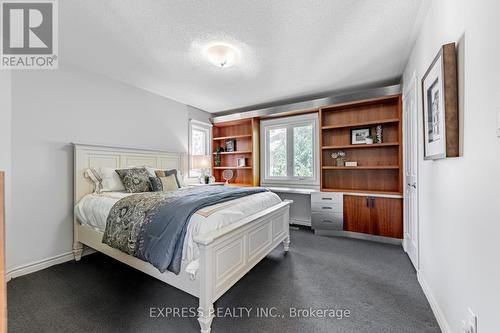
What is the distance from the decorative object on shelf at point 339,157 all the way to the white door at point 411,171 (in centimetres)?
99

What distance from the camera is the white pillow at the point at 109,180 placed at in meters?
2.72

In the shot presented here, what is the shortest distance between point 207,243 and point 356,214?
278 centimetres

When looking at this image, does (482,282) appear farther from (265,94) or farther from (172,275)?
(265,94)

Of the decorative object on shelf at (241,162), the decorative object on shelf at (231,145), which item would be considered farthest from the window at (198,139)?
the decorative object on shelf at (241,162)

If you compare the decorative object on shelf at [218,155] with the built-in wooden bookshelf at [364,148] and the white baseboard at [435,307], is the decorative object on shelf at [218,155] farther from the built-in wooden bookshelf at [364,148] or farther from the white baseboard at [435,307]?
the white baseboard at [435,307]

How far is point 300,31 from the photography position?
2.07m

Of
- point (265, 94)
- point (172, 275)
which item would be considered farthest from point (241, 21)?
point (172, 275)

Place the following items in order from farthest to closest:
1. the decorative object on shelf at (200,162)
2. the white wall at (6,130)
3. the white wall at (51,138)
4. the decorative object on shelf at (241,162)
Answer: the decorative object on shelf at (241,162) < the decorative object on shelf at (200,162) < the white wall at (51,138) < the white wall at (6,130)

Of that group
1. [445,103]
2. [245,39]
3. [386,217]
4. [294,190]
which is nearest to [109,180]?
[245,39]

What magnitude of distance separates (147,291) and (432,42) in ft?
10.5

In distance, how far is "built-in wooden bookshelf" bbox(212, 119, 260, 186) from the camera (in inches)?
178

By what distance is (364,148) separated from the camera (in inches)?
145

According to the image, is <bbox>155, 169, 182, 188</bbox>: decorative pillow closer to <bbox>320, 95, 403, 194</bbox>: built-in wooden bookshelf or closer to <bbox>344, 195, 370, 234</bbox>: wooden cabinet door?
<bbox>320, 95, 403, 194</bbox>: built-in wooden bookshelf

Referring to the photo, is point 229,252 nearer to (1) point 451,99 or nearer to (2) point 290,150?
(1) point 451,99
